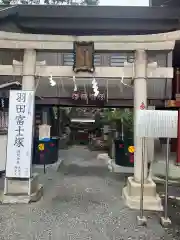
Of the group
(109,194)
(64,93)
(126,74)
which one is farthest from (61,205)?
(64,93)

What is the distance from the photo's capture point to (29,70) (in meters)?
7.20

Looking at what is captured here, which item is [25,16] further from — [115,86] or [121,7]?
[115,86]

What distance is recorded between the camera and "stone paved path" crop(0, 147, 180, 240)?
16.6ft

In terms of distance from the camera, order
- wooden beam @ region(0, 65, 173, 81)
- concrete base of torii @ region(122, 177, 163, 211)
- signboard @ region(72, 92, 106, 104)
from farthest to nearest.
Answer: signboard @ region(72, 92, 106, 104)
wooden beam @ region(0, 65, 173, 81)
concrete base of torii @ region(122, 177, 163, 211)

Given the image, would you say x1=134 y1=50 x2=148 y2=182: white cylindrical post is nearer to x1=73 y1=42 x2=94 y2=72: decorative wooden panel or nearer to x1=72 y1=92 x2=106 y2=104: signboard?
x1=73 y1=42 x2=94 y2=72: decorative wooden panel

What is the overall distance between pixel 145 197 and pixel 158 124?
2204mm

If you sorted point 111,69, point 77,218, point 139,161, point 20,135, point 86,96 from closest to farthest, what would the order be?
point 77,218
point 20,135
point 139,161
point 111,69
point 86,96

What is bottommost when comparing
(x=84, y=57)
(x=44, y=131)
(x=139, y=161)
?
(x=139, y=161)

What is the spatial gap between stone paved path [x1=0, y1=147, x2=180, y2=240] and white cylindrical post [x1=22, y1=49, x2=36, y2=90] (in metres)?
3.13

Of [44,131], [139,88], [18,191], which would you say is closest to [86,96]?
[44,131]

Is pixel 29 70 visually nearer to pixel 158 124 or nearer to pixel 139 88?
pixel 139 88

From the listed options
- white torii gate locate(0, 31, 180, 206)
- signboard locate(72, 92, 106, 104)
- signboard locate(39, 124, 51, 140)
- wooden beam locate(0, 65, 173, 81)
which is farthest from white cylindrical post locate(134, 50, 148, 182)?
signboard locate(39, 124, 51, 140)

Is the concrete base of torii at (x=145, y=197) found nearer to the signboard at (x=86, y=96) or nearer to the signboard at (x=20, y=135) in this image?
the signboard at (x=20, y=135)

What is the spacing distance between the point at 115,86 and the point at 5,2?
7.47 metres
